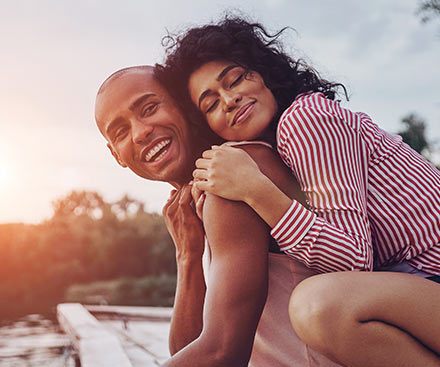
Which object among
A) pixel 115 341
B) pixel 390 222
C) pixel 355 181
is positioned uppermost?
pixel 355 181

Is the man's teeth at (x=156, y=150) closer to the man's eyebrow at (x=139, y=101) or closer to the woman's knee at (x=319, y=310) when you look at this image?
the man's eyebrow at (x=139, y=101)

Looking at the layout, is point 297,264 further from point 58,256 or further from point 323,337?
point 58,256

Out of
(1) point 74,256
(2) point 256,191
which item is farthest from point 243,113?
(1) point 74,256

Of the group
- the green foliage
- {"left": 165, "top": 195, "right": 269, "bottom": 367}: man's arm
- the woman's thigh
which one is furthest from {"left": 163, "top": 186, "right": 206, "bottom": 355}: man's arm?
the green foliage

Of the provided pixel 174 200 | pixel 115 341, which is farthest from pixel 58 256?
→ pixel 174 200

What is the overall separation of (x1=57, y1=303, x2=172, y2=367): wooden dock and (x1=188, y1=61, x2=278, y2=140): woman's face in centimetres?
195

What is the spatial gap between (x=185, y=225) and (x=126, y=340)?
4.29m

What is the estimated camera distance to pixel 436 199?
147 cm

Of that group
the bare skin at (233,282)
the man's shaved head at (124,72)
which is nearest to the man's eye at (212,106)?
the bare skin at (233,282)

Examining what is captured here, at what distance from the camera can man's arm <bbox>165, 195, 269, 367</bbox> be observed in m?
1.29

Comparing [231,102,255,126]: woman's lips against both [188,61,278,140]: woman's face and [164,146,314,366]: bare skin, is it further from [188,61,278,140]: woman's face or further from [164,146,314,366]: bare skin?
[164,146,314,366]: bare skin

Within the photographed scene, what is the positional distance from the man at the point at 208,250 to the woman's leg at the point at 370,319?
0.16 metres

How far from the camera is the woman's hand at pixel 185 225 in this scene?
6.39ft

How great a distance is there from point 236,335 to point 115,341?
329 centimetres
